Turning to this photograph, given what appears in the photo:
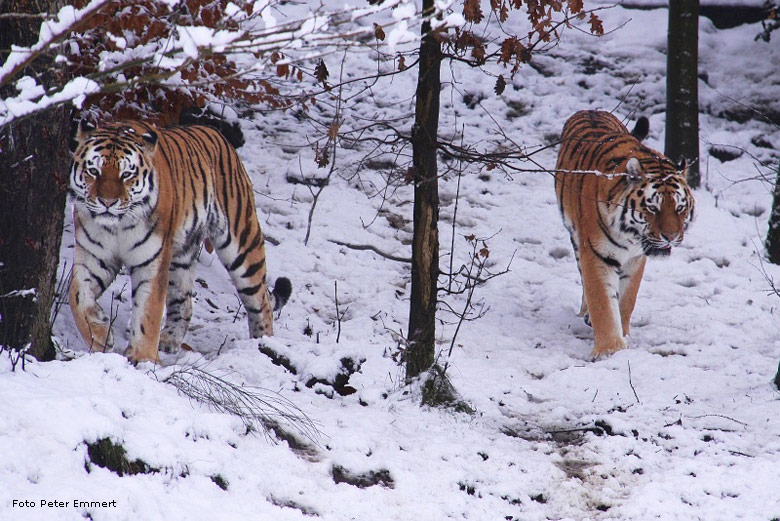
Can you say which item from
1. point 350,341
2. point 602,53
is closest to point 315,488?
point 350,341

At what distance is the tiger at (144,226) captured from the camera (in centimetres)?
475

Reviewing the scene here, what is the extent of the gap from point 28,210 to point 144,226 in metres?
1.24

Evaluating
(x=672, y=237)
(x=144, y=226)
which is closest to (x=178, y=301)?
(x=144, y=226)

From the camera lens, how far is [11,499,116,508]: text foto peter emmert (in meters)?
2.64

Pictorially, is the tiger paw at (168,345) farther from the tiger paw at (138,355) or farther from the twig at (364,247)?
the twig at (364,247)

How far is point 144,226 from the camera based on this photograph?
496cm

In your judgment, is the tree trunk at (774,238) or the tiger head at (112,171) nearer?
the tiger head at (112,171)

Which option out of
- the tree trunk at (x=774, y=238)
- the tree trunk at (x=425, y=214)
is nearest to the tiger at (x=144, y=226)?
the tree trunk at (x=425, y=214)

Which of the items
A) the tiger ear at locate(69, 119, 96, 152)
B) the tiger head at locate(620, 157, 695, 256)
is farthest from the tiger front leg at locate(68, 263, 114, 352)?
the tiger head at locate(620, 157, 695, 256)

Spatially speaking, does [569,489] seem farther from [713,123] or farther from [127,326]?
[713,123]

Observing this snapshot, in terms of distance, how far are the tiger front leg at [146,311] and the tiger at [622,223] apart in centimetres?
294

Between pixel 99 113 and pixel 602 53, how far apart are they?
884 cm

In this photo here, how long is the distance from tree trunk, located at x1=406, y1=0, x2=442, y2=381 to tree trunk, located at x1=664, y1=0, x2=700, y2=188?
5.18 meters

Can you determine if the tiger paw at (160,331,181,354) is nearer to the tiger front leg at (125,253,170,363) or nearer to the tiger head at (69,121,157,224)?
the tiger front leg at (125,253,170,363)
